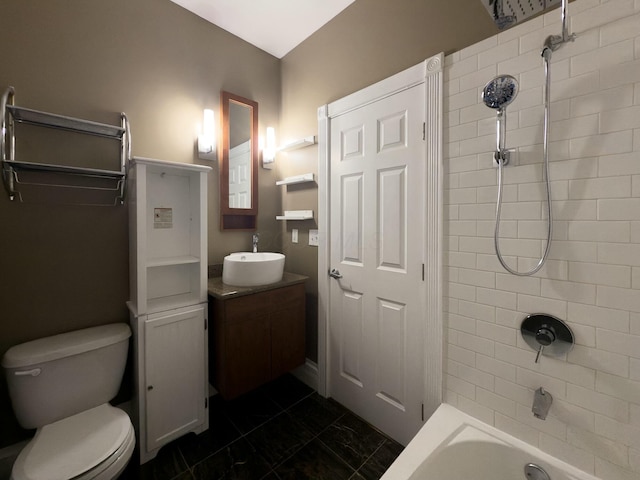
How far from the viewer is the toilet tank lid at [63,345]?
4.14 feet

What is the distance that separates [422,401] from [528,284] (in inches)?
34.2

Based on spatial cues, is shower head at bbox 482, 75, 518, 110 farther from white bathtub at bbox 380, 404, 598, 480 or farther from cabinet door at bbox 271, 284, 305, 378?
cabinet door at bbox 271, 284, 305, 378

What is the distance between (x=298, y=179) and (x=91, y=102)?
131 centimetres

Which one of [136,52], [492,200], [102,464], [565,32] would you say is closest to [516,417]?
[492,200]

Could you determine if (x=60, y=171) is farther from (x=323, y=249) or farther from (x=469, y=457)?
(x=469, y=457)

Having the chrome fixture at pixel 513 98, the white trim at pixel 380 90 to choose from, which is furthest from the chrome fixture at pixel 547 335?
the white trim at pixel 380 90

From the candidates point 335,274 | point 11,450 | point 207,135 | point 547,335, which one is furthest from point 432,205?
point 11,450

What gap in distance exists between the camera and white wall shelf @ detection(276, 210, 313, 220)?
2111mm

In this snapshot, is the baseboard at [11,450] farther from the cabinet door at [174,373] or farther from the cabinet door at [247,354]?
the cabinet door at [247,354]

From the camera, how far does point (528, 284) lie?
3.76 feet

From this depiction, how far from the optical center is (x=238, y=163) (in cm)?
215

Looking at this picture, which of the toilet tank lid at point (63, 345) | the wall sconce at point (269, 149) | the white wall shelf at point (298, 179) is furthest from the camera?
the wall sconce at point (269, 149)

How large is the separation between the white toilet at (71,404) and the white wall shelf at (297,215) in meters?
1.28

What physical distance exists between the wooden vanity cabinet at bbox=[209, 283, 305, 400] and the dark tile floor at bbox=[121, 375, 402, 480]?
0.81 feet
